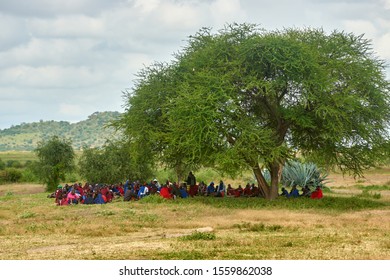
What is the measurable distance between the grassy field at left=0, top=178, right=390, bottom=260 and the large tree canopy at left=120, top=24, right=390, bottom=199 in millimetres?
3178

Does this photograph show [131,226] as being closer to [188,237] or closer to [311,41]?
[188,237]

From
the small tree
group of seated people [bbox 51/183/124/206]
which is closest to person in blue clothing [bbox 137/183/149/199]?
group of seated people [bbox 51/183/124/206]

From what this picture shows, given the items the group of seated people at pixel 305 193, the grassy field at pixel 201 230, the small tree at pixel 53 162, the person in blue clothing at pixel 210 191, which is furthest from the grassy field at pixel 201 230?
the small tree at pixel 53 162

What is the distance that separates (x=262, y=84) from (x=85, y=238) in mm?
14992

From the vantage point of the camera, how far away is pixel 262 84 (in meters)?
33.3

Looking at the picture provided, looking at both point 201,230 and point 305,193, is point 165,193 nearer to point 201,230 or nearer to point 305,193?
point 305,193

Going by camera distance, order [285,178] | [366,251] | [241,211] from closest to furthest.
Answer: [366,251]
[241,211]
[285,178]

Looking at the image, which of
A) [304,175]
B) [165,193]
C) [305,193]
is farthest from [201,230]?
[304,175]

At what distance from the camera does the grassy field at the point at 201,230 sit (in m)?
17.4

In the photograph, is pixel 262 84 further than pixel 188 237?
Yes

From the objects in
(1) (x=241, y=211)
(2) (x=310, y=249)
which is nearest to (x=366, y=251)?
(2) (x=310, y=249)

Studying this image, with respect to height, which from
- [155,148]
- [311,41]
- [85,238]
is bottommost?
[85,238]

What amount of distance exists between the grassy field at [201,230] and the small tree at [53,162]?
902 inches

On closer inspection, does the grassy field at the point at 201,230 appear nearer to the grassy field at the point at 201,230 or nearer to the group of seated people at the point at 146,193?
the grassy field at the point at 201,230
